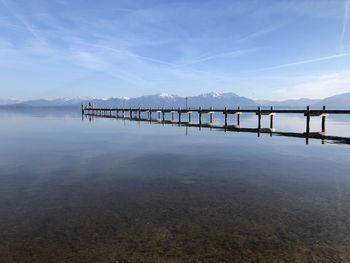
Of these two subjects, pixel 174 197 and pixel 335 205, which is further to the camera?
pixel 174 197

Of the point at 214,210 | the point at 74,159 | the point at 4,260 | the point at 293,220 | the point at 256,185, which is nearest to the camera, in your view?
the point at 4,260

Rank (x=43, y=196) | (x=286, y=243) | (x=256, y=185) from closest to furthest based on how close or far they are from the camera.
Answer: (x=286, y=243) < (x=43, y=196) < (x=256, y=185)

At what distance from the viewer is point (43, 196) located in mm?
8805

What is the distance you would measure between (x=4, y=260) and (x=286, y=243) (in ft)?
20.2

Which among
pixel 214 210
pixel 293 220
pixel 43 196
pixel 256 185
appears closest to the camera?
pixel 293 220

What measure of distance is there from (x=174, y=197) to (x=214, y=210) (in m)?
1.64

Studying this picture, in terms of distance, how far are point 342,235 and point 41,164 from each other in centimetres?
1394

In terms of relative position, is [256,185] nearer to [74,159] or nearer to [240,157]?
[240,157]

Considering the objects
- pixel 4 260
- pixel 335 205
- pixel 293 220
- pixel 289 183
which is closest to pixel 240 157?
pixel 289 183

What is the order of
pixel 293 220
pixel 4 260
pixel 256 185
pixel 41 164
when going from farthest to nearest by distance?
pixel 41 164, pixel 256 185, pixel 293 220, pixel 4 260

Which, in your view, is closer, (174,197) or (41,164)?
(174,197)

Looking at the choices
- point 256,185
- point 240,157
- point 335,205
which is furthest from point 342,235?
point 240,157

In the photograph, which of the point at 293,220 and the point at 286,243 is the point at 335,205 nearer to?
the point at 293,220

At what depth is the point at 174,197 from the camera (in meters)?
8.82
